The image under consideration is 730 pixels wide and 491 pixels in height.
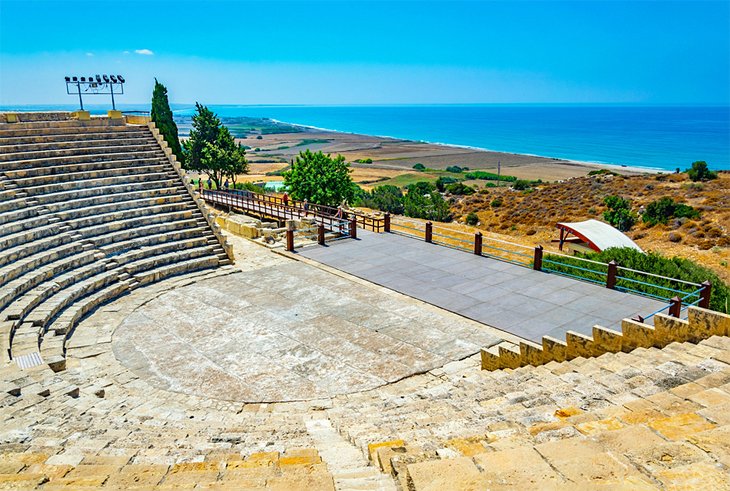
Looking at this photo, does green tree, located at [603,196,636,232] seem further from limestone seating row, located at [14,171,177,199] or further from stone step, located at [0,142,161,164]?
stone step, located at [0,142,161,164]

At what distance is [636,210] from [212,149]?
3245cm

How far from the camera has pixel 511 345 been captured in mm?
12172

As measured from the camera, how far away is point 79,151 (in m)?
21.0

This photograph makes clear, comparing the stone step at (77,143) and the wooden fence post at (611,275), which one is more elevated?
the stone step at (77,143)

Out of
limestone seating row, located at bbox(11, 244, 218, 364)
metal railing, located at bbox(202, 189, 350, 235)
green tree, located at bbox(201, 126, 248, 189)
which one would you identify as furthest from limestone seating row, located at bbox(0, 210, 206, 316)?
green tree, located at bbox(201, 126, 248, 189)

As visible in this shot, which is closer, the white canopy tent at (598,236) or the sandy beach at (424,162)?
the white canopy tent at (598,236)

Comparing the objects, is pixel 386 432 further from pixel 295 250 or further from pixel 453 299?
pixel 295 250

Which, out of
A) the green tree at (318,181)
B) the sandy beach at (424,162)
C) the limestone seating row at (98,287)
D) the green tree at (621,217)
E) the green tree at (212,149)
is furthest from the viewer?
the sandy beach at (424,162)

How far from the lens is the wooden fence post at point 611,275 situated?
1518cm

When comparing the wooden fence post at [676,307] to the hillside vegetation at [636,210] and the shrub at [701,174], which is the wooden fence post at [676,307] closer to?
the hillside vegetation at [636,210]

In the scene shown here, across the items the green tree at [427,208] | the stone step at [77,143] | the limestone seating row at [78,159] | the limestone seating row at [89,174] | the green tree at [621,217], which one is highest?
the stone step at [77,143]

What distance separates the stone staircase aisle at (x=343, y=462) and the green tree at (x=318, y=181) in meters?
21.3

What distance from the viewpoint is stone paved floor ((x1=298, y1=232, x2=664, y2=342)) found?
44.3 ft

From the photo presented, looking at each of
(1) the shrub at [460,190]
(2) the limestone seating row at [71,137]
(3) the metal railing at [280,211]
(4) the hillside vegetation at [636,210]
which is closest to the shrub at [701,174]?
(4) the hillside vegetation at [636,210]
